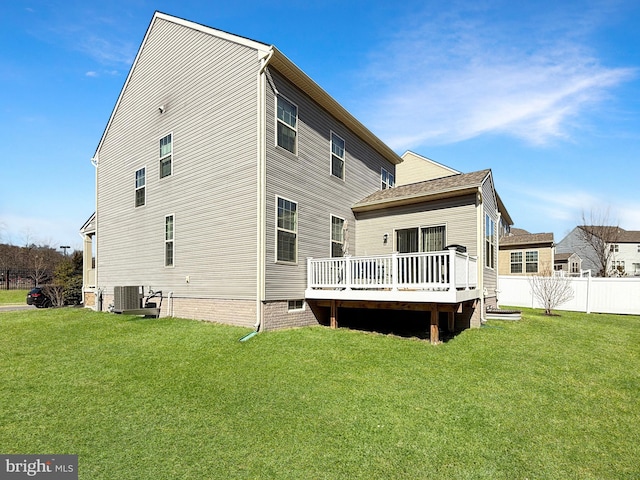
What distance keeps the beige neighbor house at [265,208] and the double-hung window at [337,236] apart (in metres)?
0.05

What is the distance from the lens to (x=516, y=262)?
838 inches

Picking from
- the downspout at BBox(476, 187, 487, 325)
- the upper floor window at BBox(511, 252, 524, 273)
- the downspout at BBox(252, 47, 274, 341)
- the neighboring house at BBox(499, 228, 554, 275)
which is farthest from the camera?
the upper floor window at BBox(511, 252, 524, 273)

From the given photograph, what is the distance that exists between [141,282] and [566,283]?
17429 millimetres

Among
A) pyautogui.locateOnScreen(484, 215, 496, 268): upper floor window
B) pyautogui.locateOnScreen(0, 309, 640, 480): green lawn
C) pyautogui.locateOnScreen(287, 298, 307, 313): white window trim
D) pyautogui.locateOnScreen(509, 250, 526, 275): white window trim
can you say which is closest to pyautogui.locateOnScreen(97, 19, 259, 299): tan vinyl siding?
pyautogui.locateOnScreen(287, 298, 307, 313): white window trim

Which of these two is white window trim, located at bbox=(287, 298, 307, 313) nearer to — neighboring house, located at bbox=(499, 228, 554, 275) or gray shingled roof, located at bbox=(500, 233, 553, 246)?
neighboring house, located at bbox=(499, 228, 554, 275)

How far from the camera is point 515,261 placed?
21.3m

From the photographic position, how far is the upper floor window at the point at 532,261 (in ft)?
67.2

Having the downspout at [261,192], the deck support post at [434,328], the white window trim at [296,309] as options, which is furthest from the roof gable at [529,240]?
the downspout at [261,192]

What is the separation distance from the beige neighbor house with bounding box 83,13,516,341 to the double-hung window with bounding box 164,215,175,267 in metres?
0.03

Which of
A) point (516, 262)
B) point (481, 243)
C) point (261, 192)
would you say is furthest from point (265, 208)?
point (516, 262)

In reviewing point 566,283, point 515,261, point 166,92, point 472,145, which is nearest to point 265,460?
point 166,92

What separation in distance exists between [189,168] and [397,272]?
7084 mm

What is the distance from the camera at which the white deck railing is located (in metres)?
7.75

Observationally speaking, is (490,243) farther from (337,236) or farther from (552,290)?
(337,236)
